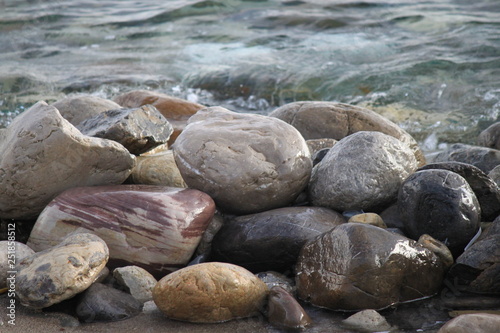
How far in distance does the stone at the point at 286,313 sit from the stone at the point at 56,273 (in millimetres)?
915

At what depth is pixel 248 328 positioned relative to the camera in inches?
119

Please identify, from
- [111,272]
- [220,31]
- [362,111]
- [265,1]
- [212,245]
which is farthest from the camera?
[265,1]

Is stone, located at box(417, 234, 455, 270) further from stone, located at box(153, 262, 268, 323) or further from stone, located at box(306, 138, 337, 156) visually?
stone, located at box(306, 138, 337, 156)

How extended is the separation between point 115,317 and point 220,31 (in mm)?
10827

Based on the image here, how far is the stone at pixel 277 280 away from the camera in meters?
3.43

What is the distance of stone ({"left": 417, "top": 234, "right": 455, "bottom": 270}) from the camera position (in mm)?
3438

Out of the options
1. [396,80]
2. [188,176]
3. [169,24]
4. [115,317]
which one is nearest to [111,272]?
[115,317]

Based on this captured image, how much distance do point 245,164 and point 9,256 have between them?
1443 millimetres

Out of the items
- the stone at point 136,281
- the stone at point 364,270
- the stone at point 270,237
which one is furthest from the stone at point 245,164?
the stone at point 136,281

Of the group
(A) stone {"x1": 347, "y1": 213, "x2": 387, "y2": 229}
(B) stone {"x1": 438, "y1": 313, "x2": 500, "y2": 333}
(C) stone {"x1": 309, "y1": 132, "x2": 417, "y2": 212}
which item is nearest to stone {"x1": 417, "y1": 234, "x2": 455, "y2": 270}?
(A) stone {"x1": 347, "y1": 213, "x2": 387, "y2": 229}

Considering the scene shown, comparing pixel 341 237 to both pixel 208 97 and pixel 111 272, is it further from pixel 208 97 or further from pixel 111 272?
pixel 208 97

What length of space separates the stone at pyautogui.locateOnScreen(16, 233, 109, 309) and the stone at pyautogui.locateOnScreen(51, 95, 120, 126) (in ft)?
7.06

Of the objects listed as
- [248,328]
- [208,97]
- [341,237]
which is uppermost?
[341,237]

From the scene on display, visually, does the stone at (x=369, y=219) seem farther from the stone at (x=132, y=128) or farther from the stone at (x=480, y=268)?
the stone at (x=132, y=128)
